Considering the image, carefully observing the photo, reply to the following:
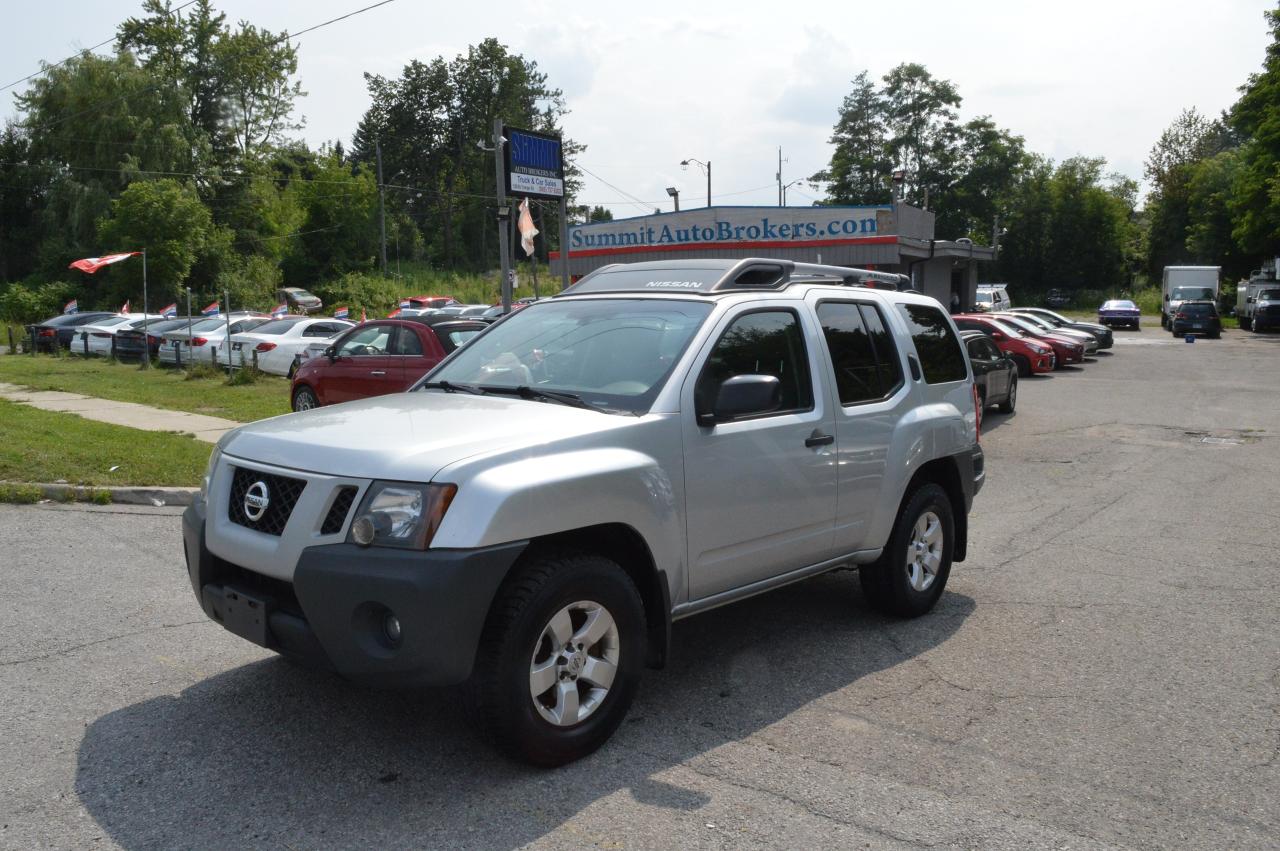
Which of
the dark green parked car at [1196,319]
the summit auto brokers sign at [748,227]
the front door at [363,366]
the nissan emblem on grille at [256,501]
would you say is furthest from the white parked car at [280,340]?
the dark green parked car at [1196,319]

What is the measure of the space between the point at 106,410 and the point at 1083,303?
241 feet

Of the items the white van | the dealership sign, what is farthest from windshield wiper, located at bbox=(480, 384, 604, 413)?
the white van

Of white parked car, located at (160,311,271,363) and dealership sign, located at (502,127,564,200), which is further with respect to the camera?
white parked car, located at (160,311,271,363)

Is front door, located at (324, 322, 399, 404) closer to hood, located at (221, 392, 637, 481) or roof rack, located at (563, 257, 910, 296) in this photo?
roof rack, located at (563, 257, 910, 296)

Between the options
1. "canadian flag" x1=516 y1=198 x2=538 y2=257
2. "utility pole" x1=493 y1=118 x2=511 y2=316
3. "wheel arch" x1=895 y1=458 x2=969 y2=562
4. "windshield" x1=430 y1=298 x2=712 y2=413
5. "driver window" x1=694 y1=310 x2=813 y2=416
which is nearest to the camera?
"windshield" x1=430 y1=298 x2=712 y2=413

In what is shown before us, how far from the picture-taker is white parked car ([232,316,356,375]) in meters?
22.3

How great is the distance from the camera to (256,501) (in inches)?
159

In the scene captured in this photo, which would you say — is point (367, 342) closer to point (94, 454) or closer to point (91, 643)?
point (94, 454)

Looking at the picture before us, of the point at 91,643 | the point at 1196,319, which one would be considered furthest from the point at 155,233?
the point at 1196,319

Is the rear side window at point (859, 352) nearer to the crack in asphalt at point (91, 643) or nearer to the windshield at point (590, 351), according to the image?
the windshield at point (590, 351)

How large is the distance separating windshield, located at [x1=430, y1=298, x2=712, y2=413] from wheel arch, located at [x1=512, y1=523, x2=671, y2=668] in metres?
0.53

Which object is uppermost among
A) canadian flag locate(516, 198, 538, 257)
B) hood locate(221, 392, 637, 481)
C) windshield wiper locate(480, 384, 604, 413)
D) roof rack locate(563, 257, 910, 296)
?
canadian flag locate(516, 198, 538, 257)

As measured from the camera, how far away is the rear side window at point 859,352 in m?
5.45

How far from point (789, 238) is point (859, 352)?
2931cm
